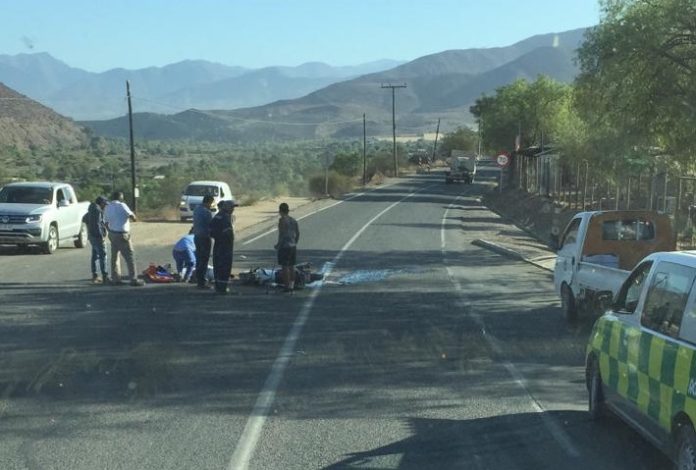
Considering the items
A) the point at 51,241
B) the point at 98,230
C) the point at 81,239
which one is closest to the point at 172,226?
the point at 81,239

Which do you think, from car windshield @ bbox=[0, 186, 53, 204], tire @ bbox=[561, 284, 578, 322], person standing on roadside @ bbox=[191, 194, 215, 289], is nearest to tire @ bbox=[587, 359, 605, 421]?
tire @ bbox=[561, 284, 578, 322]

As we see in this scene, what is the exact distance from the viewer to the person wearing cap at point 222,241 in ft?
54.0

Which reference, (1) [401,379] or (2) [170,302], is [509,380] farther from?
(2) [170,302]

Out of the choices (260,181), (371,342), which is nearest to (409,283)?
(371,342)

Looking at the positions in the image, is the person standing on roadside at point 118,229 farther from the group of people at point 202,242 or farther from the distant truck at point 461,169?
the distant truck at point 461,169

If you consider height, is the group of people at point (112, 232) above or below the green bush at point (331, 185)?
above

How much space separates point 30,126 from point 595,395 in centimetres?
9518

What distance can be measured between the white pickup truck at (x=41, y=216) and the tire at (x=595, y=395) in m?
18.3

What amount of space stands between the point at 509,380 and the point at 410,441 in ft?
8.80

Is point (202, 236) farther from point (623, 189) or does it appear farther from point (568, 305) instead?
point (623, 189)

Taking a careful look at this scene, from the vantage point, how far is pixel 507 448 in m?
→ 7.19

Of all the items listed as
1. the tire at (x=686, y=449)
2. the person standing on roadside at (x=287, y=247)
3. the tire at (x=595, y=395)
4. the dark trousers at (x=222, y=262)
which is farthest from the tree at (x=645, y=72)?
the tire at (x=686, y=449)

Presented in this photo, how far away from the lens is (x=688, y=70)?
2019 cm

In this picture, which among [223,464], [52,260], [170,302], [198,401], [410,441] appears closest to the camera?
[223,464]
